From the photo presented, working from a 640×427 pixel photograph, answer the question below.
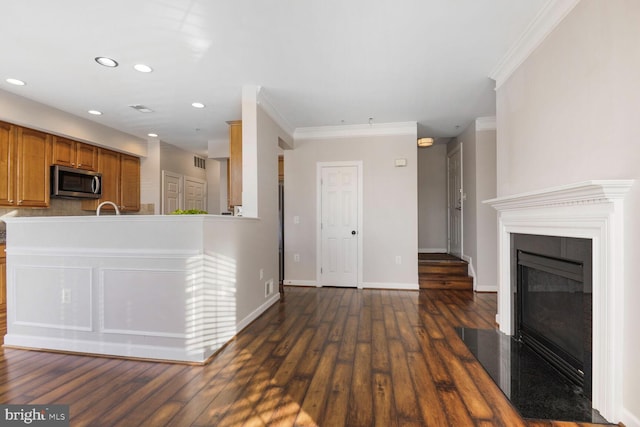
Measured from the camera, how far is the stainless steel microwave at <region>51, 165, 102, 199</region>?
4113mm

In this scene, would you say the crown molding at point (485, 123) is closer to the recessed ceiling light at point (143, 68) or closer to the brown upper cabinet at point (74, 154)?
the recessed ceiling light at point (143, 68)

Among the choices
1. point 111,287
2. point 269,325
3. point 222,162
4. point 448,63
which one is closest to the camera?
point 111,287

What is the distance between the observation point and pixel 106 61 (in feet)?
9.32

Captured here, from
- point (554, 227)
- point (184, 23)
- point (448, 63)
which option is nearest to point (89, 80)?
point (184, 23)

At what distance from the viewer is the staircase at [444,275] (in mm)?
4723

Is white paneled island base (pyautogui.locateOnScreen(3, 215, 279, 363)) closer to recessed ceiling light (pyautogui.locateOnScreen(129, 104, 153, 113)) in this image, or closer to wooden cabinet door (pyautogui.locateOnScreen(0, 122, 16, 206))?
wooden cabinet door (pyautogui.locateOnScreen(0, 122, 16, 206))

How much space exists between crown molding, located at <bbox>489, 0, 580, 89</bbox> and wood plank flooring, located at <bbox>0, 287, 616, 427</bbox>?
2.49 metres

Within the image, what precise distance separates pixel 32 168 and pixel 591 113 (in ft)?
18.4

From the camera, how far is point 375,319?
3340mm

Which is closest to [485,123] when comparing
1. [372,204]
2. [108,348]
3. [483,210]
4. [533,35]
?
[483,210]

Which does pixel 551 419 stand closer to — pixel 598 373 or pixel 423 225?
pixel 598 373

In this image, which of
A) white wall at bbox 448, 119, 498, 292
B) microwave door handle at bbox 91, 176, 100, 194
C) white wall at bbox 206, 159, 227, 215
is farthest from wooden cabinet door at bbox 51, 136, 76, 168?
white wall at bbox 448, 119, 498, 292

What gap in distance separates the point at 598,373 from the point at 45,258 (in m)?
4.00

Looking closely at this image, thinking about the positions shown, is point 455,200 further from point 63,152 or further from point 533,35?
point 63,152
